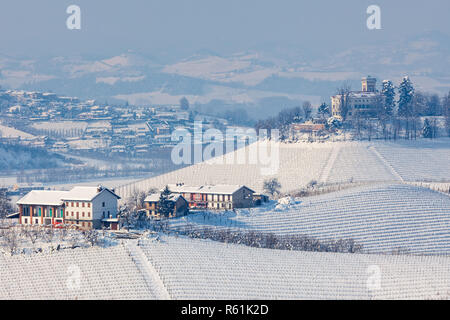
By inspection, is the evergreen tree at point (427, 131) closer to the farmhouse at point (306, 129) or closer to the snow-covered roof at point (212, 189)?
the farmhouse at point (306, 129)

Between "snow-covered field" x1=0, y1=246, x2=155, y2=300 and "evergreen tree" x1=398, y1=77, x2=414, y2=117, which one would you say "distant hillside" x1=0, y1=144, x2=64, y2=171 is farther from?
"snow-covered field" x1=0, y1=246, x2=155, y2=300

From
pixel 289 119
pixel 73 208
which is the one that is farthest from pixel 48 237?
pixel 289 119

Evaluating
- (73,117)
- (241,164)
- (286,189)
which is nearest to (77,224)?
(286,189)

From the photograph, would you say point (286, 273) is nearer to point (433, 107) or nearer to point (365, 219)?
point (365, 219)

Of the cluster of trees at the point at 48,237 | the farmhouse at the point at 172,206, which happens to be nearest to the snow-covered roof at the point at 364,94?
the farmhouse at the point at 172,206

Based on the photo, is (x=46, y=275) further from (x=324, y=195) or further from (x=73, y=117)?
(x=73, y=117)

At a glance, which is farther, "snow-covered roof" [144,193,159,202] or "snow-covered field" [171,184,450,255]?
"snow-covered roof" [144,193,159,202]

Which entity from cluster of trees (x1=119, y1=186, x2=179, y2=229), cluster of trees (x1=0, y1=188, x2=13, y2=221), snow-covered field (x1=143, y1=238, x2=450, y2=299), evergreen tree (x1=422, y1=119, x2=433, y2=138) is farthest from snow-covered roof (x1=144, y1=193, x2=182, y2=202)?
evergreen tree (x1=422, y1=119, x2=433, y2=138)
